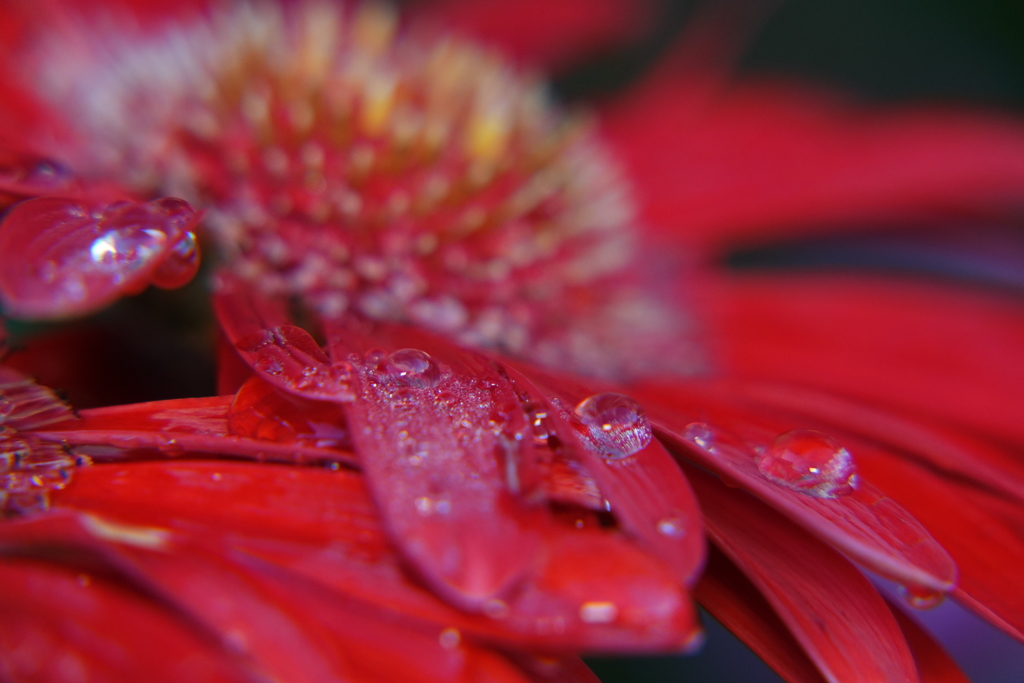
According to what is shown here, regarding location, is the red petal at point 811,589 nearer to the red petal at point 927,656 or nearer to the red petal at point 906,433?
the red petal at point 927,656

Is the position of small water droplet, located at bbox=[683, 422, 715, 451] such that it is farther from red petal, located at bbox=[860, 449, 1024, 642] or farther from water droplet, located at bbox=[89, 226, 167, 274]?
water droplet, located at bbox=[89, 226, 167, 274]

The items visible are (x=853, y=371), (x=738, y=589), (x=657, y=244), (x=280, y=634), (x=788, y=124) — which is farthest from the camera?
(x=788, y=124)

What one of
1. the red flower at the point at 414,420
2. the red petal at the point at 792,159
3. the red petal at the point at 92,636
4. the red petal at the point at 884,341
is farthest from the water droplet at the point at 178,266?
the red petal at the point at 792,159

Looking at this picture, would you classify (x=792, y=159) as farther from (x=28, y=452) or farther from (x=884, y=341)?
(x=28, y=452)

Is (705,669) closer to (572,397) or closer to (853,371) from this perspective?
(853,371)

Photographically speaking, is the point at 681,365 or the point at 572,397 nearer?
the point at 572,397

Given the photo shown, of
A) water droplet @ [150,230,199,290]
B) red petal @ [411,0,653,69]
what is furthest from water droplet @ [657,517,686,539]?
red petal @ [411,0,653,69]

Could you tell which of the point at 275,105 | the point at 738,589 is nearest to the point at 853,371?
the point at 738,589
